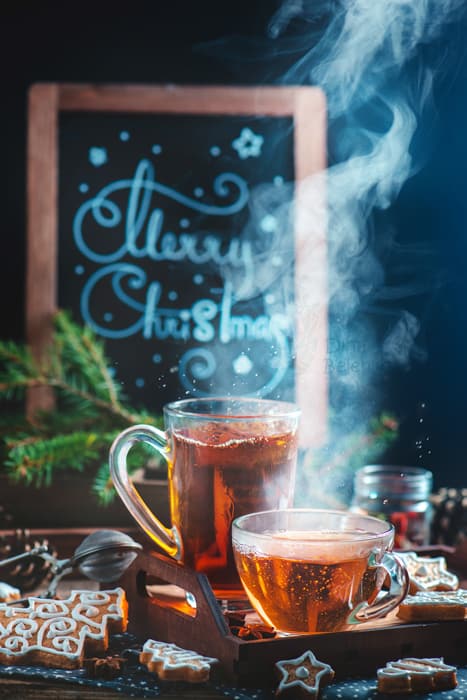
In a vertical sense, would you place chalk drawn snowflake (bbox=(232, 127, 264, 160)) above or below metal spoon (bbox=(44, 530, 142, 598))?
above

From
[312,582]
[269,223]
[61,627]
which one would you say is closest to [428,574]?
[312,582]

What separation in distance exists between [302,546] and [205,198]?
4.61 feet

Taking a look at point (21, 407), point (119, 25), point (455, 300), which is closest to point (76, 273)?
point (21, 407)

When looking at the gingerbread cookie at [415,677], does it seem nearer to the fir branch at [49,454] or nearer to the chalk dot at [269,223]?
the fir branch at [49,454]

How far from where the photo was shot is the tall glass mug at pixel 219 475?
94 centimetres

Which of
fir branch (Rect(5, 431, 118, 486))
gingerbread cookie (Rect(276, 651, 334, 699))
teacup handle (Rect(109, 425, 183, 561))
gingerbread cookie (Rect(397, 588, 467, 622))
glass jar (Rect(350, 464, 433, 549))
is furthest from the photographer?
fir branch (Rect(5, 431, 118, 486))

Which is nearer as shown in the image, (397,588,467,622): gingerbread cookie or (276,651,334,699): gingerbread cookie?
(276,651,334,699): gingerbread cookie

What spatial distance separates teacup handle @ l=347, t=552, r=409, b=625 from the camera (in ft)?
2.75

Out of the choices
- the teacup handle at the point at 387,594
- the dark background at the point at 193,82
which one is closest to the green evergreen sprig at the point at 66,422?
the dark background at the point at 193,82

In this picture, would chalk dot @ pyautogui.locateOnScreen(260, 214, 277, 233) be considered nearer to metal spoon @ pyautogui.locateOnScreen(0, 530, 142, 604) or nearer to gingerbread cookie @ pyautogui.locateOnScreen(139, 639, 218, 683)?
metal spoon @ pyautogui.locateOnScreen(0, 530, 142, 604)

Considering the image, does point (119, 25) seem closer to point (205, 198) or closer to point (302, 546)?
point (205, 198)

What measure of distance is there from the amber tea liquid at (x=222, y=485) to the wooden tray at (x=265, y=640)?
1.7 inches

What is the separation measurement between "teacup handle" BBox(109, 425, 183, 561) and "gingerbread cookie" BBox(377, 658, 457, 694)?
280mm

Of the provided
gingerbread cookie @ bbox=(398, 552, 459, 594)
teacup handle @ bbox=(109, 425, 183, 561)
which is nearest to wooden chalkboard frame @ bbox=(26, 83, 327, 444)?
gingerbread cookie @ bbox=(398, 552, 459, 594)
